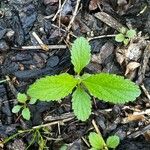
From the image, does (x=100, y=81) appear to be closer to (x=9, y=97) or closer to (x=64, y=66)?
(x=64, y=66)

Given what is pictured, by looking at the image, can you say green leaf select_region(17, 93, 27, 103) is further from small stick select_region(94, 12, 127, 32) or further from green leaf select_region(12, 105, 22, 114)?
small stick select_region(94, 12, 127, 32)

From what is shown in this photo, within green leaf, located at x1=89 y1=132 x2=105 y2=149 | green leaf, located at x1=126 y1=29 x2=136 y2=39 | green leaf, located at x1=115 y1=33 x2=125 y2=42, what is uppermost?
green leaf, located at x1=126 y1=29 x2=136 y2=39

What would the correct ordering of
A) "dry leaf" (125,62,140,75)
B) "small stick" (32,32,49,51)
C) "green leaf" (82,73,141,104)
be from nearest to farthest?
"green leaf" (82,73,141,104)
"dry leaf" (125,62,140,75)
"small stick" (32,32,49,51)

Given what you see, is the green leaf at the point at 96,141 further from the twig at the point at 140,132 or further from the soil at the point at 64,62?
the twig at the point at 140,132

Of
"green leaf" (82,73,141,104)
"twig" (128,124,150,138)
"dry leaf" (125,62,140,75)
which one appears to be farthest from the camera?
"dry leaf" (125,62,140,75)

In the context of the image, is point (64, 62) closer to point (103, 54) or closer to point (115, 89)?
point (103, 54)

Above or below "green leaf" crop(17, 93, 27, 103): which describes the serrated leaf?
above

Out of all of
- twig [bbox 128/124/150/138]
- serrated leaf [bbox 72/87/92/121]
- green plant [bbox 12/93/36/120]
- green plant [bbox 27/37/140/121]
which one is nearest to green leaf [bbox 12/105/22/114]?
green plant [bbox 12/93/36/120]
